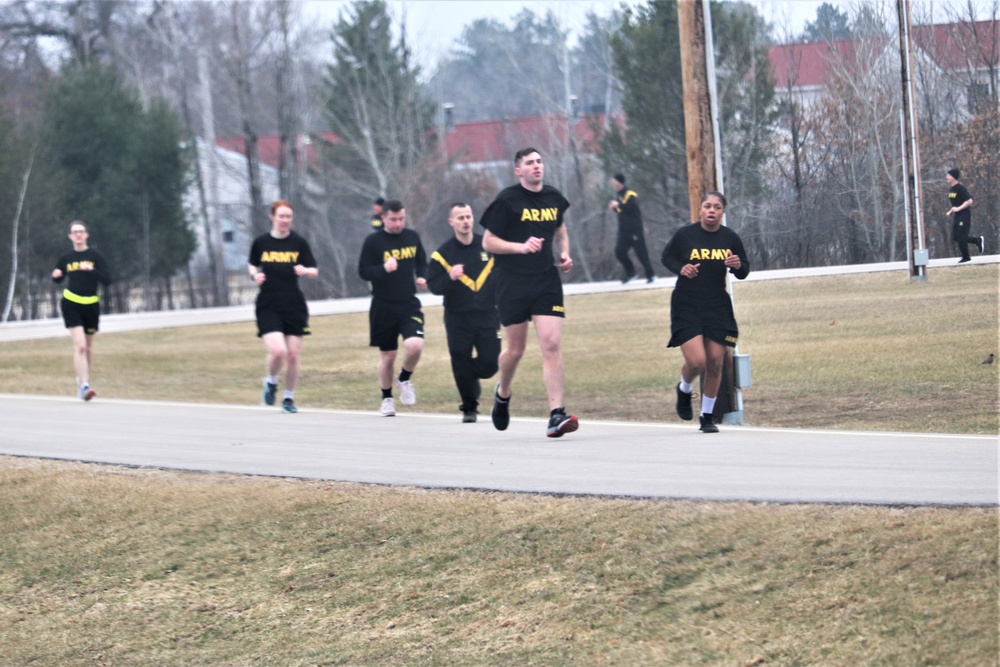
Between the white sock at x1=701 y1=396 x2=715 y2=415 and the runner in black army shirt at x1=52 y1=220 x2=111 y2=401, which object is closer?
the white sock at x1=701 y1=396 x2=715 y2=415

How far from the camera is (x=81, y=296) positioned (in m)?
16.7

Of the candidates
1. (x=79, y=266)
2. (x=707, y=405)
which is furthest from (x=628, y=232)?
(x=707, y=405)

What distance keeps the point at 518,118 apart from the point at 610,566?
106 ft

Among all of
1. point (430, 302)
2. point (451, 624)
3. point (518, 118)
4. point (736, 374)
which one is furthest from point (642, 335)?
point (518, 118)

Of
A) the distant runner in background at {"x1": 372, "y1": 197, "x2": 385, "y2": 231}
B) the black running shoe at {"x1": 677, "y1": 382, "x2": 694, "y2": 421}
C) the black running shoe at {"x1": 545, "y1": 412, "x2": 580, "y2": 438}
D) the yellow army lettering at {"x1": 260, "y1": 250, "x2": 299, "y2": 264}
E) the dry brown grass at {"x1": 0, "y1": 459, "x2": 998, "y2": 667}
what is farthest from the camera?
the distant runner in background at {"x1": 372, "y1": 197, "x2": 385, "y2": 231}

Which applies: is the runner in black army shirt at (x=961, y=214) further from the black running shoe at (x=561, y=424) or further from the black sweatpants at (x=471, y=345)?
the black running shoe at (x=561, y=424)

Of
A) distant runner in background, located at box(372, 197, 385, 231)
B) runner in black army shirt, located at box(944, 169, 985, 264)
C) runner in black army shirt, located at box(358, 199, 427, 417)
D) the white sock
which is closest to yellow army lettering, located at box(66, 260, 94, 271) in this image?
distant runner in background, located at box(372, 197, 385, 231)

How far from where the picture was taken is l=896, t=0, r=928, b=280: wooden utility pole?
1378cm

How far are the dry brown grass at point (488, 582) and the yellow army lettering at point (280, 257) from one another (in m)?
4.72

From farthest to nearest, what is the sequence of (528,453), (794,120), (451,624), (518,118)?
(518,118) → (794,120) → (528,453) → (451,624)

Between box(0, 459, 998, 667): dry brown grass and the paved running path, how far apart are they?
0.47 meters

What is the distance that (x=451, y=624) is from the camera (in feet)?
21.4

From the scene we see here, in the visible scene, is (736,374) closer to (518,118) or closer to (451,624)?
(451,624)

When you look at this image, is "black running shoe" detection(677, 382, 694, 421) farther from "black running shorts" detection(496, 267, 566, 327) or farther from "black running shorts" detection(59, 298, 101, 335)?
"black running shorts" detection(59, 298, 101, 335)
